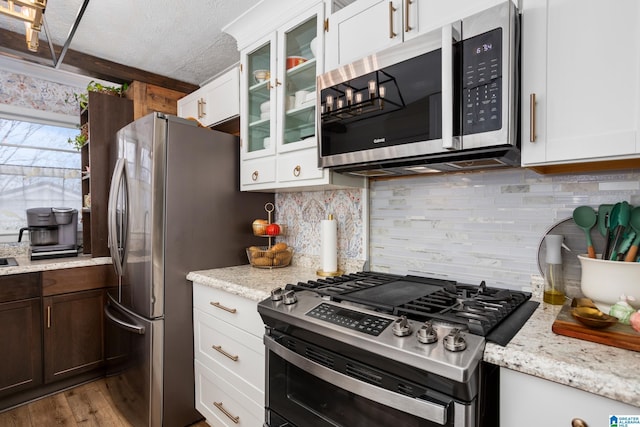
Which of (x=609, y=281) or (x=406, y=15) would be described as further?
(x=406, y=15)

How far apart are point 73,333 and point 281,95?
2.27 meters

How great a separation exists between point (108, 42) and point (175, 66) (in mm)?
480

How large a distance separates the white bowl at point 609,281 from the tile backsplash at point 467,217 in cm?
22

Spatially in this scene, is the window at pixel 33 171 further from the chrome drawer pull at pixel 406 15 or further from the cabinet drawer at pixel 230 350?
the chrome drawer pull at pixel 406 15

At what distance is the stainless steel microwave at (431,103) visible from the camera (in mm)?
1078

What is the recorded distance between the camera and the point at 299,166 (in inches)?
71.2

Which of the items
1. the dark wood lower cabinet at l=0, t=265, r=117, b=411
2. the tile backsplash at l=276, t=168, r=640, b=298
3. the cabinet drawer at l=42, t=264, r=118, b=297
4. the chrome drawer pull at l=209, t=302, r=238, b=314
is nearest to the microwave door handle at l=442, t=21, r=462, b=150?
the tile backsplash at l=276, t=168, r=640, b=298

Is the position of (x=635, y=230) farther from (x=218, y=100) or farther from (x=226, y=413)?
(x=218, y=100)

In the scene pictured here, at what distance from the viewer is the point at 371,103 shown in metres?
1.42

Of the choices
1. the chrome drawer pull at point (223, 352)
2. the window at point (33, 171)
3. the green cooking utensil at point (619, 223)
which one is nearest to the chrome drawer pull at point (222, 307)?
the chrome drawer pull at point (223, 352)

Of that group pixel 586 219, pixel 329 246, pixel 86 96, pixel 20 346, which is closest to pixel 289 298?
pixel 329 246

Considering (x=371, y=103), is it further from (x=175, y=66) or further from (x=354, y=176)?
(x=175, y=66)

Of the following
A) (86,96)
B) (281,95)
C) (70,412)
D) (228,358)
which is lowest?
(70,412)

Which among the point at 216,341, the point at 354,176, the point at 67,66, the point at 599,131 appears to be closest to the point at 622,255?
the point at 599,131
